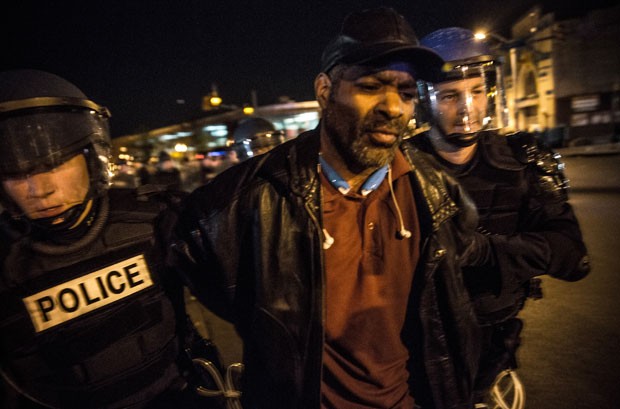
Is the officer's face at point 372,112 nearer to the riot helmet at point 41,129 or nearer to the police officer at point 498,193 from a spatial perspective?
the police officer at point 498,193

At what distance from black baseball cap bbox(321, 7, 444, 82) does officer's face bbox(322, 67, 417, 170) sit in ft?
0.22

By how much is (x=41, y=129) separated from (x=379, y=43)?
1648mm

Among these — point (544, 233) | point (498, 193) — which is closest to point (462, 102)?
point (498, 193)

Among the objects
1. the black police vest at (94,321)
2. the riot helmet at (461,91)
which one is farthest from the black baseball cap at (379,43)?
the black police vest at (94,321)

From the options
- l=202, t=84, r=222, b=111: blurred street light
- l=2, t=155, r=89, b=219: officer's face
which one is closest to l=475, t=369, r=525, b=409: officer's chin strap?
l=2, t=155, r=89, b=219: officer's face

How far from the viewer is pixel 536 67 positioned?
97.5ft

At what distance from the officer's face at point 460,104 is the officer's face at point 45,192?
217cm

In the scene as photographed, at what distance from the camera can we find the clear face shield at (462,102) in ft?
7.34

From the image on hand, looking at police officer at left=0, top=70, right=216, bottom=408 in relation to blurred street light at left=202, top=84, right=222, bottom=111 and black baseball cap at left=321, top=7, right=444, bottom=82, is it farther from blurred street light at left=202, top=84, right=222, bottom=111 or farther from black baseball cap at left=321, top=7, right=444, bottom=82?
blurred street light at left=202, top=84, right=222, bottom=111

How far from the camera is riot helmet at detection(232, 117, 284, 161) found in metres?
5.28

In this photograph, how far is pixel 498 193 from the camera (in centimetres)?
212

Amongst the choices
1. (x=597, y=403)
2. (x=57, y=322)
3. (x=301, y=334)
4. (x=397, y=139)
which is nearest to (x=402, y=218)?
(x=397, y=139)

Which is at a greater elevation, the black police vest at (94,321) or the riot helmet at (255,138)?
the riot helmet at (255,138)

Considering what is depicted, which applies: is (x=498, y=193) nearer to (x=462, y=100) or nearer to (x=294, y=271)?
(x=462, y=100)
